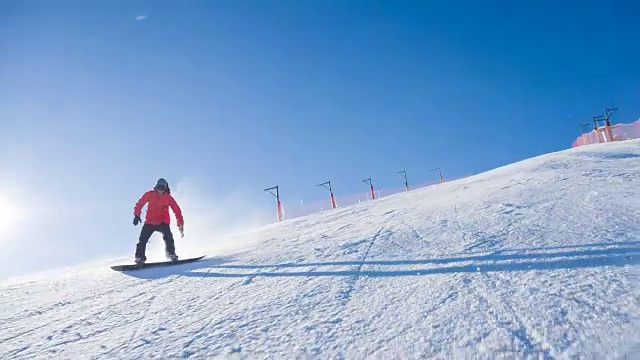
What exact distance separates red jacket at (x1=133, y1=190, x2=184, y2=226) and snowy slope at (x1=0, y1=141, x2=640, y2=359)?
195 centimetres

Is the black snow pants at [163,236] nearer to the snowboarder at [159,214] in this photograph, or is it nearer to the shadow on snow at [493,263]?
the snowboarder at [159,214]

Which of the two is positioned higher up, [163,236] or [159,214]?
[159,214]

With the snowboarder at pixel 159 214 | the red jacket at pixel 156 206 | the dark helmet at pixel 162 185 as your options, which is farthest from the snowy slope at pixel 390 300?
the dark helmet at pixel 162 185

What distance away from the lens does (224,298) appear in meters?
3.91

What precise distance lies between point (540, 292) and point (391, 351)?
1.42m

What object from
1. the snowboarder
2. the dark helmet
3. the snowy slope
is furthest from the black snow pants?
the snowy slope

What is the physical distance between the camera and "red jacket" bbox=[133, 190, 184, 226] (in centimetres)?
802

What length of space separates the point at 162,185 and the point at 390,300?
266 inches

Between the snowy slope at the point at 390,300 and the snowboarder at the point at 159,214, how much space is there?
5.45ft

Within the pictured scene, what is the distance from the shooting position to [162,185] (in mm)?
8328

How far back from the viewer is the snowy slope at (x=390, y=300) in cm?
236

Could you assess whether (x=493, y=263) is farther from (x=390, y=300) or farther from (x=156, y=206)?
(x=156, y=206)

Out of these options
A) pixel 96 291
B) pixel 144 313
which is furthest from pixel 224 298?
pixel 96 291

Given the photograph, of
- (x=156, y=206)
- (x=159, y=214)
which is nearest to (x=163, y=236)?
(x=159, y=214)
